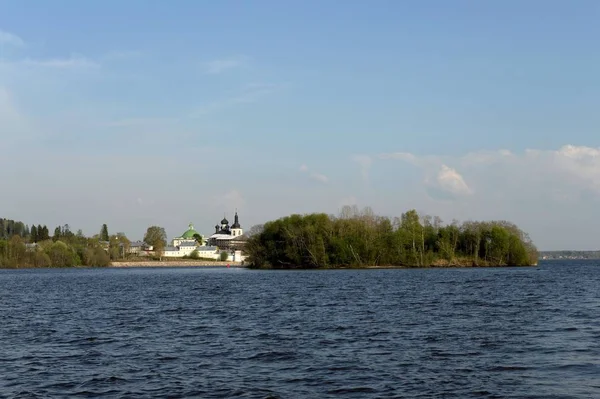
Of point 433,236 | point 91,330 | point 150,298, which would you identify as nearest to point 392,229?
point 433,236

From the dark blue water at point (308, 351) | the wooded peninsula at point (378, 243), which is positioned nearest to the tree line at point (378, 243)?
the wooded peninsula at point (378, 243)

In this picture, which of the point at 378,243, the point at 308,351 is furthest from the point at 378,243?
the point at 308,351

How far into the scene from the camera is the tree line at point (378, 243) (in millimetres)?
150750

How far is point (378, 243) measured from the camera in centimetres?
15275

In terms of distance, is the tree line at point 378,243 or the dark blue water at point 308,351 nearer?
the dark blue water at point 308,351

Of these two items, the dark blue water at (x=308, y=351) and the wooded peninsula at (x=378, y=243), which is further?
the wooded peninsula at (x=378, y=243)

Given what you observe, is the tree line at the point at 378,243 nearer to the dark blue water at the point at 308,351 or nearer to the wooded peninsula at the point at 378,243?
the wooded peninsula at the point at 378,243

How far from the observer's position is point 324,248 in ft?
490

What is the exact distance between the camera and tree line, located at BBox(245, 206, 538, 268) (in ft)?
495

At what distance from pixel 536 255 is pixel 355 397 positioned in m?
169

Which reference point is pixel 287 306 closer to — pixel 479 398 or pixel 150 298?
pixel 150 298

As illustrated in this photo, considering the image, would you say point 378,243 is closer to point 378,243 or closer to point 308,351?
point 378,243

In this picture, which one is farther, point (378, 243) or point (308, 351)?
point (378, 243)

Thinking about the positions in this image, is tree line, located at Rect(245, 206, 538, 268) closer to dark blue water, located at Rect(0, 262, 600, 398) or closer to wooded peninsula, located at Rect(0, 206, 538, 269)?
wooded peninsula, located at Rect(0, 206, 538, 269)
